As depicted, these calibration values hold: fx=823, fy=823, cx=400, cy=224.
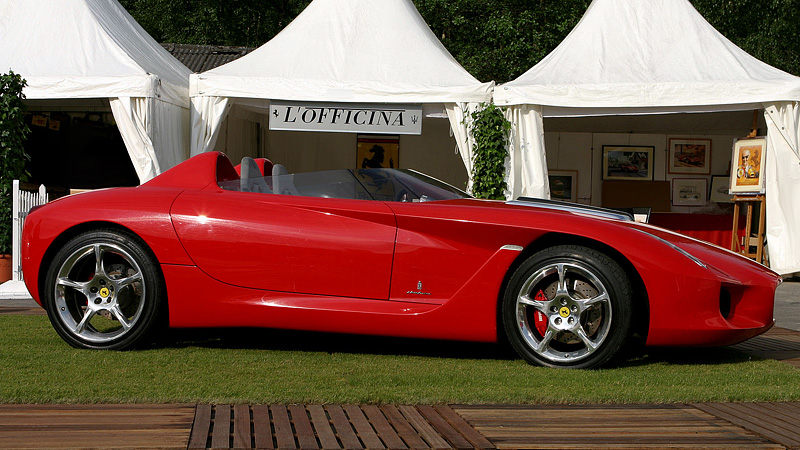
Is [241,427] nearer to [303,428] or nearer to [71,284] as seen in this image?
[303,428]

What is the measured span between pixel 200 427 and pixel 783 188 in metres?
9.10

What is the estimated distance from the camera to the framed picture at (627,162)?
14.3 meters

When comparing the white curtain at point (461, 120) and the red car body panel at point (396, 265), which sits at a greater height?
the white curtain at point (461, 120)

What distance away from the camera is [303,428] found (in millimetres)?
2588

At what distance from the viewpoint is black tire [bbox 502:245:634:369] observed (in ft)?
11.8

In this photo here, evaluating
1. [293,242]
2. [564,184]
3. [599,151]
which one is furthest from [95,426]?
[599,151]

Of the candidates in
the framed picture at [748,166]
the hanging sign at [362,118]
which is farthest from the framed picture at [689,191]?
the hanging sign at [362,118]

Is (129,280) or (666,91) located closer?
(129,280)

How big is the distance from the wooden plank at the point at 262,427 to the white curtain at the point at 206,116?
7.81m

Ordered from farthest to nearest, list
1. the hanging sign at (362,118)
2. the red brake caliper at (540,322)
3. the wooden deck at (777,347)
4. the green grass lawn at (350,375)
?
the hanging sign at (362,118) < the wooden deck at (777,347) < the red brake caliper at (540,322) < the green grass lawn at (350,375)

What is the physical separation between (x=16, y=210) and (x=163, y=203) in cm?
479

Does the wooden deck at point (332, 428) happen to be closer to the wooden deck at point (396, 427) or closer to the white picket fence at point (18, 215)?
the wooden deck at point (396, 427)

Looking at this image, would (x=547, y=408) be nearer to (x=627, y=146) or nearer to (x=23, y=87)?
(x=23, y=87)

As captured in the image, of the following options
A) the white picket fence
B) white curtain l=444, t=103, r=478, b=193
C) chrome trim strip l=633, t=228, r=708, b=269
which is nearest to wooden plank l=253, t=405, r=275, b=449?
chrome trim strip l=633, t=228, r=708, b=269
